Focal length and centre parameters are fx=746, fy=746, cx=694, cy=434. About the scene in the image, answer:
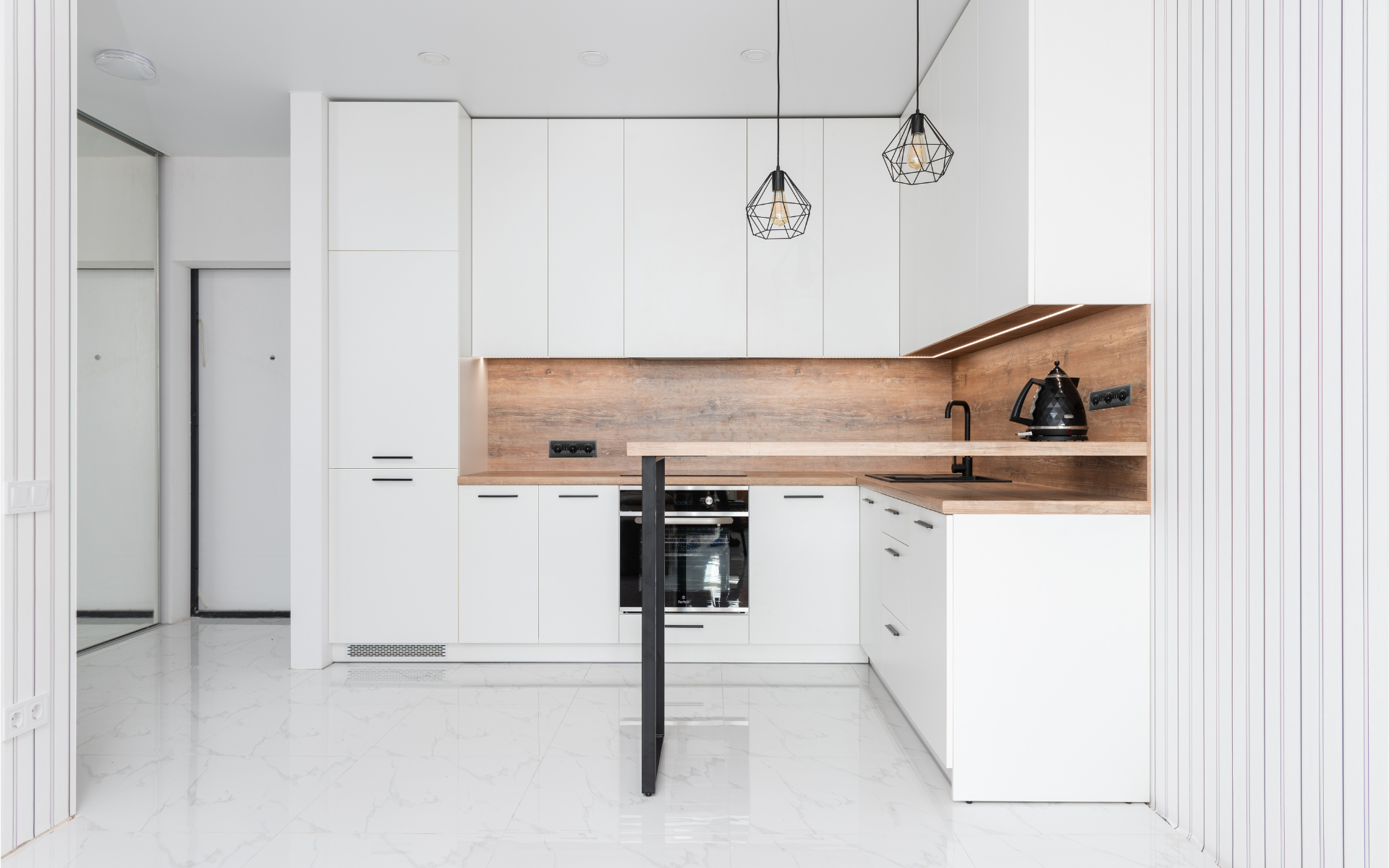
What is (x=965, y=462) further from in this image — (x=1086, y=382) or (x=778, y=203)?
(x=778, y=203)

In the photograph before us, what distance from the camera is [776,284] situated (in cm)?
367

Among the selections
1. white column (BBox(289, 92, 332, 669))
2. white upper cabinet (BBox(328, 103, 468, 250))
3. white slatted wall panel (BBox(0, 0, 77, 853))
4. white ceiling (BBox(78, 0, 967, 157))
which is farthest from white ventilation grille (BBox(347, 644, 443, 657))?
white ceiling (BBox(78, 0, 967, 157))

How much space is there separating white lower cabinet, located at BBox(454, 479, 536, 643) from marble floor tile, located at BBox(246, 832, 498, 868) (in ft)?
4.85

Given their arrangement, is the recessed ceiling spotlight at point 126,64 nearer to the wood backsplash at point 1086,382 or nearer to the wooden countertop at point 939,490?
the wooden countertop at point 939,490

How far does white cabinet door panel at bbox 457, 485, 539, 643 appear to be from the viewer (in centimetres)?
342

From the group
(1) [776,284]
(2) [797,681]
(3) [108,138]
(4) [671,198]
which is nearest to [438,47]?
(4) [671,198]

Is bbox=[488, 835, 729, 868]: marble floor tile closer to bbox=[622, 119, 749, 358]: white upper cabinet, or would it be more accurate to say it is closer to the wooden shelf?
the wooden shelf

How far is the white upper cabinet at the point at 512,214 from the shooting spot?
12.0ft

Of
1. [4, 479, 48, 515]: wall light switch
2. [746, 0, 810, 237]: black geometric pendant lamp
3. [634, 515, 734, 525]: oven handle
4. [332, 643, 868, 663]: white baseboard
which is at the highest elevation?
[746, 0, 810, 237]: black geometric pendant lamp

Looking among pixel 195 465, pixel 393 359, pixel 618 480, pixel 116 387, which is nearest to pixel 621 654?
pixel 618 480

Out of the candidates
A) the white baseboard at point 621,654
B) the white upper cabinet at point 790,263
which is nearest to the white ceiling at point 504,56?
the white upper cabinet at point 790,263

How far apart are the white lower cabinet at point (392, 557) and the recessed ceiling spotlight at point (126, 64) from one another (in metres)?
1.84

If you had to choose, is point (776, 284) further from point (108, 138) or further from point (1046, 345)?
point (108, 138)
